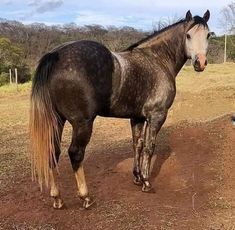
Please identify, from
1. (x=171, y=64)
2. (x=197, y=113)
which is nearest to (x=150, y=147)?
(x=171, y=64)

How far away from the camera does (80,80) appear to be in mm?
4711

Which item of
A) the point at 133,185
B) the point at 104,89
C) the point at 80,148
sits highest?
the point at 104,89

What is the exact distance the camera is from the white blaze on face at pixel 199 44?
5398 mm

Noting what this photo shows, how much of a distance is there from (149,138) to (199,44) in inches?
52.4

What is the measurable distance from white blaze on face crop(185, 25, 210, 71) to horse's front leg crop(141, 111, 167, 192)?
769mm

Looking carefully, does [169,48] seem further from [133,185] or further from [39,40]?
[39,40]

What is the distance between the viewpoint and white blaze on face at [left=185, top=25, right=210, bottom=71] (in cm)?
540

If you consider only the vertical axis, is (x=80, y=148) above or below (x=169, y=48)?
below

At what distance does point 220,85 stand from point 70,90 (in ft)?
40.3

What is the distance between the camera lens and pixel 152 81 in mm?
5586

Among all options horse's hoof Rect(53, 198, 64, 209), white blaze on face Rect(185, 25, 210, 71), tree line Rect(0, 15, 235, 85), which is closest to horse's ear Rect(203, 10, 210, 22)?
white blaze on face Rect(185, 25, 210, 71)

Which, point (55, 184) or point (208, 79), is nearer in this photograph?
point (55, 184)

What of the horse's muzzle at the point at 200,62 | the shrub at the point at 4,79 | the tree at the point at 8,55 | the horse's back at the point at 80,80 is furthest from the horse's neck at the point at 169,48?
the tree at the point at 8,55

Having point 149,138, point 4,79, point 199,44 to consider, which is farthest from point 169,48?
point 4,79
